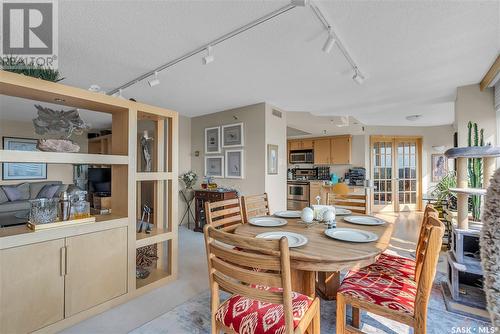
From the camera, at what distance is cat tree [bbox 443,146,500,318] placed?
200 cm

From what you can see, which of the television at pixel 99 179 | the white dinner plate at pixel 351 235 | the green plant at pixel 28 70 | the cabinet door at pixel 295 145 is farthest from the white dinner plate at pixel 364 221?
the cabinet door at pixel 295 145

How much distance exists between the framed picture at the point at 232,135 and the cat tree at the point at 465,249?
2901mm

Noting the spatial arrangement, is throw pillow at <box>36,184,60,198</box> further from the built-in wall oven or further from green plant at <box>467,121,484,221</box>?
green plant at <box>467,121,484,221</box>

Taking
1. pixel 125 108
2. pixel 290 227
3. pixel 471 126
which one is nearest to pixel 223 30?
pixel 125 108

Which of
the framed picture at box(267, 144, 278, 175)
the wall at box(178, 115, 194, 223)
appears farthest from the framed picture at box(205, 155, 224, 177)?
the framed picture at box(267, 144, 278, 175)

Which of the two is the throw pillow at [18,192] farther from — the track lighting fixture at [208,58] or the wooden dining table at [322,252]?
the wooden dining table at [322,252]

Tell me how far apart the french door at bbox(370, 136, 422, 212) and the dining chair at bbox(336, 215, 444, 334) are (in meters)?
5.44

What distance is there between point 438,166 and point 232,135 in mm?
5382

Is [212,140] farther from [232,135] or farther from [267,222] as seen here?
[267,222]

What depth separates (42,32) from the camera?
1951 millimetres

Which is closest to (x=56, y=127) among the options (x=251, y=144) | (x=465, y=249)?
(x=251, y=144)

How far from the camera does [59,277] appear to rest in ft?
5.73

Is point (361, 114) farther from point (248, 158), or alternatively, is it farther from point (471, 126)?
point (248, 158)

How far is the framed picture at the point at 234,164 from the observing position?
4330 mm
